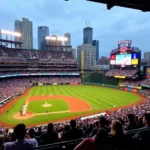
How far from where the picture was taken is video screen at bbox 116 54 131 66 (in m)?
65.1

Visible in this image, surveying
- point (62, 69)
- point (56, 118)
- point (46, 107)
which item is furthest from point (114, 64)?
point (56, 118)

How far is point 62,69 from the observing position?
291 ft

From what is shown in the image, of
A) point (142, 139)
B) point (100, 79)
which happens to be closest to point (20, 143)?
point (142, 139)

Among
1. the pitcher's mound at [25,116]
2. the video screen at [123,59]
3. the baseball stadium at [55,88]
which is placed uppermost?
the video screen at [123,59]

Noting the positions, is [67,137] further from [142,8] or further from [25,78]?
[25,78]

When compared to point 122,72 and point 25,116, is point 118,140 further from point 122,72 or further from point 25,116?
point 122,72

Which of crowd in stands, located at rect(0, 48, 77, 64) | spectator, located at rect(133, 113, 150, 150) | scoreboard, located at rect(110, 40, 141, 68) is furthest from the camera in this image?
crowd in stands, located at rect(0, 48, 77, 64)

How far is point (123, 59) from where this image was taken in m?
67.6

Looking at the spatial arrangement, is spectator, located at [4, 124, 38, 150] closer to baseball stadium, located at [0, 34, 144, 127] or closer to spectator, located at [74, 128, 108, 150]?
spectator, located at [74, 128, 108, 150]

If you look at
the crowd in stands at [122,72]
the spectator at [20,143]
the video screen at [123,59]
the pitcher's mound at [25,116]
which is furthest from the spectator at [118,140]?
the video screen at [123,59]

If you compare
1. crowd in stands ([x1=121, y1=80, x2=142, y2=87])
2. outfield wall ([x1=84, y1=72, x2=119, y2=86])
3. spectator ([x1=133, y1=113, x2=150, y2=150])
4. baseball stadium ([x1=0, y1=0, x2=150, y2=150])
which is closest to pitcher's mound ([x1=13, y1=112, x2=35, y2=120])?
baseball stadium ([x1=0, y1=0, x2=150, y2=150])

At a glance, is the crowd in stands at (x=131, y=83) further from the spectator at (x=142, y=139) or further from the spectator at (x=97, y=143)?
the spectator at (x=97, y=143)

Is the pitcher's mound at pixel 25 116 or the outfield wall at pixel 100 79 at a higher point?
the outfield wall at pixel 100 79

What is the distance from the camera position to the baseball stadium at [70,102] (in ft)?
15.1
